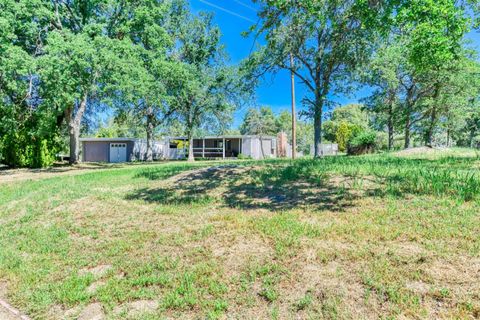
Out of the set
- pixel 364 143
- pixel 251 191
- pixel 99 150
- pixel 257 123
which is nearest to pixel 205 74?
pixel 364 143

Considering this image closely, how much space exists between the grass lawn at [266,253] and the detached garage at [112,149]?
27.8 m

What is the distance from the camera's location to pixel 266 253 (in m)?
3.58

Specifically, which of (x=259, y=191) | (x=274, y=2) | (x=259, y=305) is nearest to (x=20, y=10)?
(x=274, y=2)

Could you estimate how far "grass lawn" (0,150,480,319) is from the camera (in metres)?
2.78

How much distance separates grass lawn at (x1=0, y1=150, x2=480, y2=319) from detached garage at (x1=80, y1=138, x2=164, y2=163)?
27758 mm

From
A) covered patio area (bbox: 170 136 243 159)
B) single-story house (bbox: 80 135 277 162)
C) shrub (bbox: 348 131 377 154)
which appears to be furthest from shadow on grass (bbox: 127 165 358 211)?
covered patio area (bbox: 170 136 243 159)

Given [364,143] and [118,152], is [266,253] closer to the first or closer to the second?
[364,143]

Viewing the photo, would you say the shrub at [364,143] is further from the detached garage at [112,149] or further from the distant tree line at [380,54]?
the detached garage at [112,149]

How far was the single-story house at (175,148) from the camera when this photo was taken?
32.8 m

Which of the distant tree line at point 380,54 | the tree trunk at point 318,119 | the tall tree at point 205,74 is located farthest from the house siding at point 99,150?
the tree trunk at point 318,119

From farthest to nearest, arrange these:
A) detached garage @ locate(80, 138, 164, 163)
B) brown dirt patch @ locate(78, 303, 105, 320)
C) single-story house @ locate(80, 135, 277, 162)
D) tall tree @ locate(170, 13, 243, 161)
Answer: single-story house @ locate(80, 135, 277, 162) < detached garage @ locate(80, 138, 164, 163) < tall tree @ locate(170, 13, 243, 161) < brown dirt patch @ locate(78, 303, 105, 320)

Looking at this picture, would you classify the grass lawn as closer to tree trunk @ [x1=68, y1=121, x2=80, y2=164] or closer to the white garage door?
tree trunk @ [x1=68, y1=121, x2=80, y2=164]

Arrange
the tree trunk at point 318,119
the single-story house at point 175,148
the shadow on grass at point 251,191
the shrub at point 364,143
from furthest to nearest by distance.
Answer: the single-story house at point 175,148
the shrub at point 364,143
the tree trunk at point 318,119
the shadow on grass at point 251,191

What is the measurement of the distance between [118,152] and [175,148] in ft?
22.4
